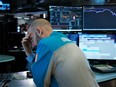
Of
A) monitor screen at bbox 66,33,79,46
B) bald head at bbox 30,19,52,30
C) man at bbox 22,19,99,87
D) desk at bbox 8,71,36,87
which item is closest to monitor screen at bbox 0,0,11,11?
monitor screen at bbox 66,33,79,46

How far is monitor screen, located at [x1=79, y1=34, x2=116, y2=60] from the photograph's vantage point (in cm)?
286

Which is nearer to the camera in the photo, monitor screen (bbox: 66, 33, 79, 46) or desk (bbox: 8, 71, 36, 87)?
desk (bbox: 8, 71, 36, 87)

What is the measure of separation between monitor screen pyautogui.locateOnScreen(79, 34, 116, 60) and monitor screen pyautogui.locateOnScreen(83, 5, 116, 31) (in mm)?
103

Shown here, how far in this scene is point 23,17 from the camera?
3678 mm

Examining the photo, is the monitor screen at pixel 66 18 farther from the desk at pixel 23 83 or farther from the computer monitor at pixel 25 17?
the desk at pixel 23 83

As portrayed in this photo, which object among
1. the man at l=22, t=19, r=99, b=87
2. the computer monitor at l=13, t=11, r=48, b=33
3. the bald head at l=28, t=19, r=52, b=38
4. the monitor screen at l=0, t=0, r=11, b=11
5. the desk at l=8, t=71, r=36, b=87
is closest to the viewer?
the man at l=22, t=19, r=99, b=87

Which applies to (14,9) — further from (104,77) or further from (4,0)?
(104,77)

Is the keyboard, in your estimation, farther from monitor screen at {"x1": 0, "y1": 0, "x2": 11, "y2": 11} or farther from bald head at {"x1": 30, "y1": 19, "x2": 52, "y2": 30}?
monitor screen at {"x1": 0, "y1": 0, "x2": 11, "y2": 11}

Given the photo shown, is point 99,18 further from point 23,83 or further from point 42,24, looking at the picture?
point 42,24

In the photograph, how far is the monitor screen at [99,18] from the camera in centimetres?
292

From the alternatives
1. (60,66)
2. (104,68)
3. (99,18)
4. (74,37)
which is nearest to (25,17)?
(74,37)

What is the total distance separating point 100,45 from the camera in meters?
2.87

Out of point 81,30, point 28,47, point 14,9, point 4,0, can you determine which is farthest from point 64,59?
point 4,0

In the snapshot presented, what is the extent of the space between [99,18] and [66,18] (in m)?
0.35
